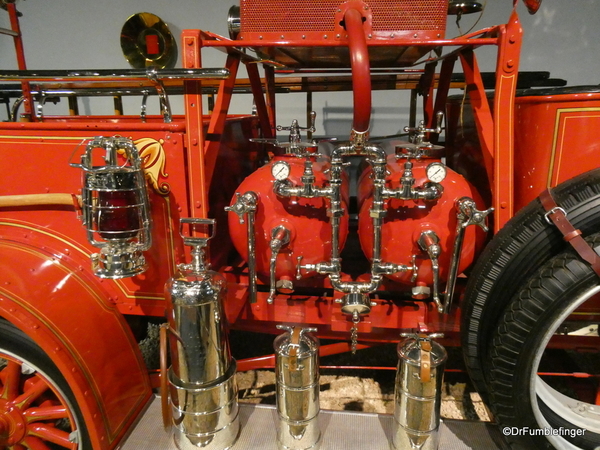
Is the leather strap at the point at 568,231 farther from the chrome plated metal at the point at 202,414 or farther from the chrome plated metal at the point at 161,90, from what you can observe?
the chrome plated metal at the point at 161,90

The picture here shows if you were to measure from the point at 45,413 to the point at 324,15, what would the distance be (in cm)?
172

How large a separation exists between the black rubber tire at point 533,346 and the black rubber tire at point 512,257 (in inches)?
2.1

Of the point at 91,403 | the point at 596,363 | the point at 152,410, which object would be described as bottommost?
the point at 596,363

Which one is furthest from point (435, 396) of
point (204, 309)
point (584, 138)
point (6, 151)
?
point (6, 151)

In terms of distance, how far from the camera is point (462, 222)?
1.29m

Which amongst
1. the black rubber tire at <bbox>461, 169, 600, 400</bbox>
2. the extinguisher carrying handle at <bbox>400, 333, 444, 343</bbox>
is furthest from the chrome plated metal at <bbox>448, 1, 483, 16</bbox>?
the extinguisher carrying handle at <bbox>400, 333, 444, 343</bbox>

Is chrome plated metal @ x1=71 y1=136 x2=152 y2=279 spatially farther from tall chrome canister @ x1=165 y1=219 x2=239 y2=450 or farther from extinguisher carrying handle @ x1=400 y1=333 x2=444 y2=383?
extinguisher carrying handle @ x1=400 y1=333 x2=444 y2=383

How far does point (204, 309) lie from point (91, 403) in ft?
1.63

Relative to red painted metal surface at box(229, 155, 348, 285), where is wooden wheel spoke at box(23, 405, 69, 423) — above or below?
below

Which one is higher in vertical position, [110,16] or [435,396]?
[110,16]

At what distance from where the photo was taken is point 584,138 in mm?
1280

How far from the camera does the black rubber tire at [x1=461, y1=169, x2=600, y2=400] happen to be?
1127mm

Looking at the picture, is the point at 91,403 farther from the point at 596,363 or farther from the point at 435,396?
the point at 596,363

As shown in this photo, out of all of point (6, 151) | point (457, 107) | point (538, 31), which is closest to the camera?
point (6, 151)
